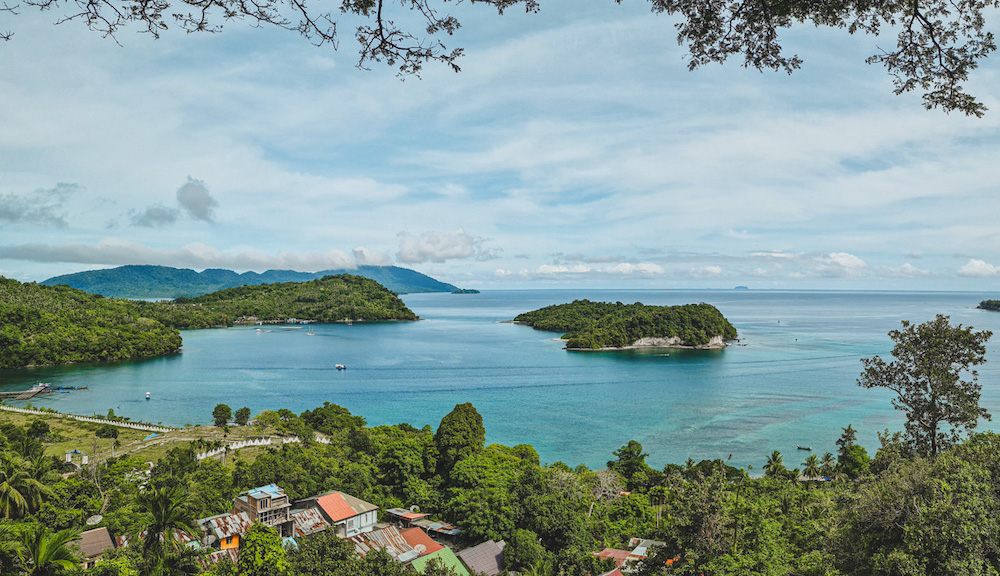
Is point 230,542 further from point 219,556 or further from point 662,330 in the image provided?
point 662,330

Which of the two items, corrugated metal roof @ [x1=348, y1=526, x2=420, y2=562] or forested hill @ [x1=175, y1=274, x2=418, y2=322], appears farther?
forested hill @ [x1=175, y1=274, x2=418, y2=322]

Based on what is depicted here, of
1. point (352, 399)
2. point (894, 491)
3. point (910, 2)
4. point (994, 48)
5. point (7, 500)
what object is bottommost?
point (352, 399)

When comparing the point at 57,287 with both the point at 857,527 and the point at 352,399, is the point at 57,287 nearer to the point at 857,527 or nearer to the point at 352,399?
the point at 352,399

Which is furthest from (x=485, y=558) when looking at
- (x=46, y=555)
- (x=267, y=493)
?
(x=46, y=555)

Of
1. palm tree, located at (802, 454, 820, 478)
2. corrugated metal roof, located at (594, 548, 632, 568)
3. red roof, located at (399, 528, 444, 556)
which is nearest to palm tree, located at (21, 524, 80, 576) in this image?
red roof, located at (399, 528, 444, 556)

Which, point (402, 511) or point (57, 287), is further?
point (57, 287)

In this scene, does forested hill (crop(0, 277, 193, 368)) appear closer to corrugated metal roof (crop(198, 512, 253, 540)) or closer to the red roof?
corrugated metal roof (crop(198, 512, 253, 540))

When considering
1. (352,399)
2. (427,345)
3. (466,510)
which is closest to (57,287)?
(427,345)
